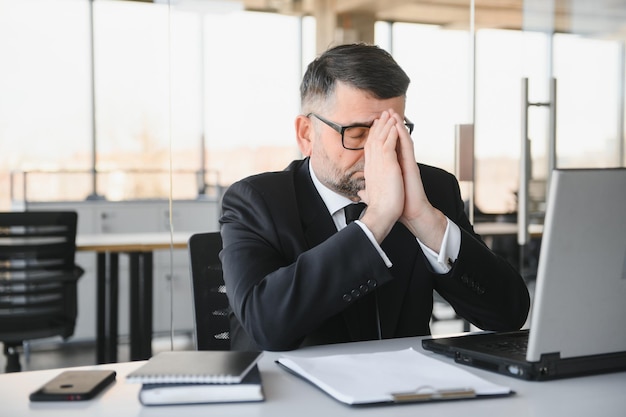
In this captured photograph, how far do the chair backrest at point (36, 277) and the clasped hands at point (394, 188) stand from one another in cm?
263

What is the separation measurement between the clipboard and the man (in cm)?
18

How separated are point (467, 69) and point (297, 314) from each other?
3418 millimetres

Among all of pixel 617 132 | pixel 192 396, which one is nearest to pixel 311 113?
pixel 192 396

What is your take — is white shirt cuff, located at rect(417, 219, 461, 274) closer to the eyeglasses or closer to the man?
the man

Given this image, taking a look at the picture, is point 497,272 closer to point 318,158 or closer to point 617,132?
point 318,158

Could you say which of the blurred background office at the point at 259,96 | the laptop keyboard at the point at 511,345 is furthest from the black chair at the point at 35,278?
the laptop keyboard at the point at 511,345

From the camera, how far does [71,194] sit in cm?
491

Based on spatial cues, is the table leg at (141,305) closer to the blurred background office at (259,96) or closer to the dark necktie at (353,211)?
the blurred background office at (259,96)

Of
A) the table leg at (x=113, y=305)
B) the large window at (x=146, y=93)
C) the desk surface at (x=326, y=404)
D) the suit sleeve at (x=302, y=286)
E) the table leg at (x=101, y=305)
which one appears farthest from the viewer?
the table leg at (x=101, y=305)

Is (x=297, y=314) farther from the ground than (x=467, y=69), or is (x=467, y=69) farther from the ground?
(x=467, y=69)

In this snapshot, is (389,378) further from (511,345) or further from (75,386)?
(75,386)

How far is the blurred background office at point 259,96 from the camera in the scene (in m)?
4.04

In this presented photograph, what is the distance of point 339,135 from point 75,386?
32.6 inches

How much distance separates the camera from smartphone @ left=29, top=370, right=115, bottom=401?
1.12 metres
